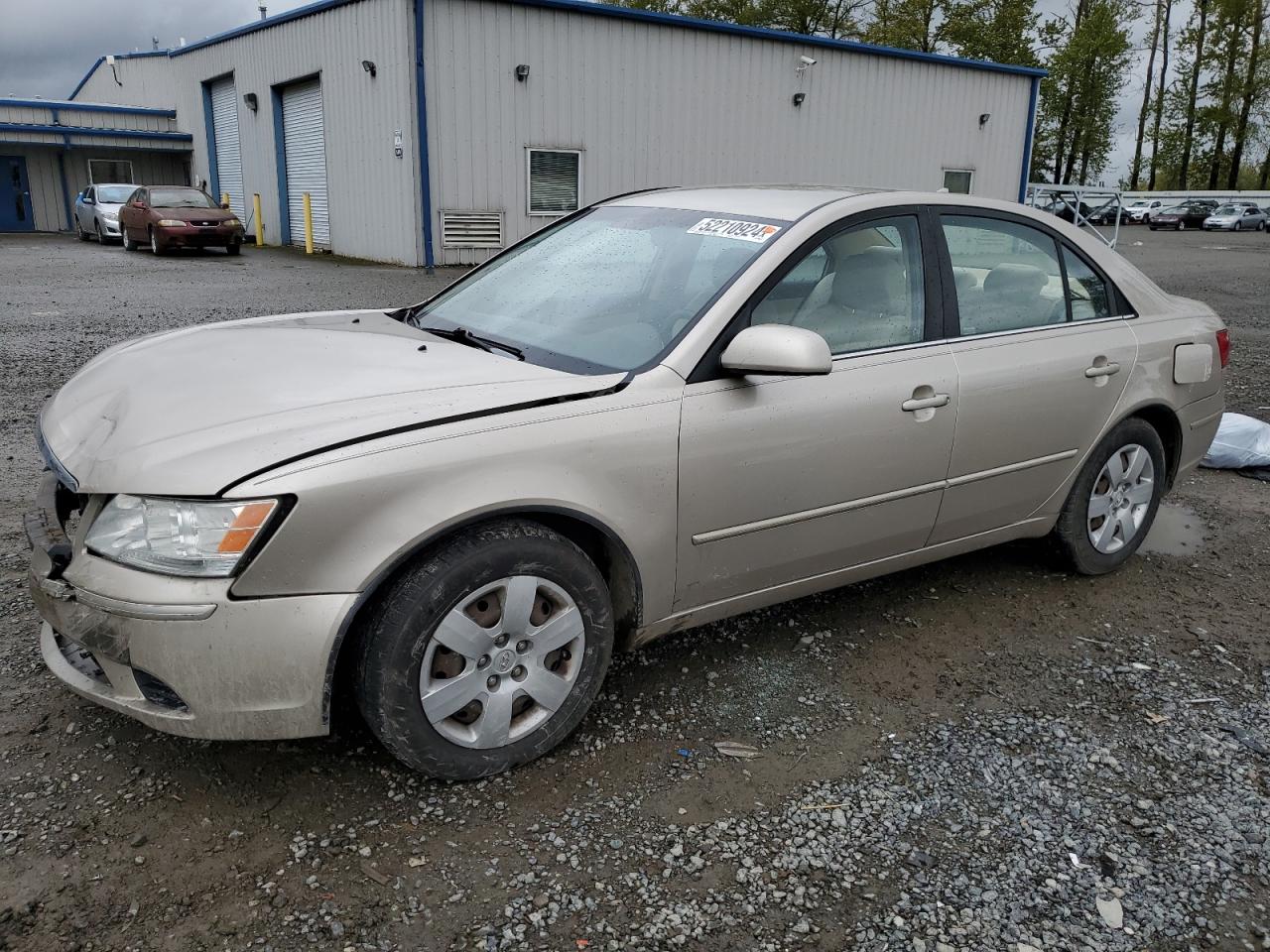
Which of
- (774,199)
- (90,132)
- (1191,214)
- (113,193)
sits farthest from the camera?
(1191,214)

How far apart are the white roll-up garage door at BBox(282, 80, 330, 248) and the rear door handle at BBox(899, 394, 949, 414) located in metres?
20.3

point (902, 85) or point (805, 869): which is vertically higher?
point (902, 85)

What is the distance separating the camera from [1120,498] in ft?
14.3

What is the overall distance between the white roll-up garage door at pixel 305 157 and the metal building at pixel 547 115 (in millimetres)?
62

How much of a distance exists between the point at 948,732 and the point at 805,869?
2.82ft

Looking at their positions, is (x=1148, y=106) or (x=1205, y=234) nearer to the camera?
(x=1205, y=234)

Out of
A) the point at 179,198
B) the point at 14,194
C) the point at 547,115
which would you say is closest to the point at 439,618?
the point at 547,115

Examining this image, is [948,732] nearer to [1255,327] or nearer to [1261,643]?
[1261,643]

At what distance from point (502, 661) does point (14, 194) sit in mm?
37107

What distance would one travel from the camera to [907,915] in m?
2.37

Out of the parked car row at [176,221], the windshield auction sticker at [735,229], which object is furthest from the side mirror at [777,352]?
the parked car row at [176,221]

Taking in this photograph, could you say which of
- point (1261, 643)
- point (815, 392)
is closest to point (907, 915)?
point (815, 392)

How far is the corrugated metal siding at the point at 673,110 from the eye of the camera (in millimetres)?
18125

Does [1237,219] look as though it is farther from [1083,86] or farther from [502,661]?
[502,661]
